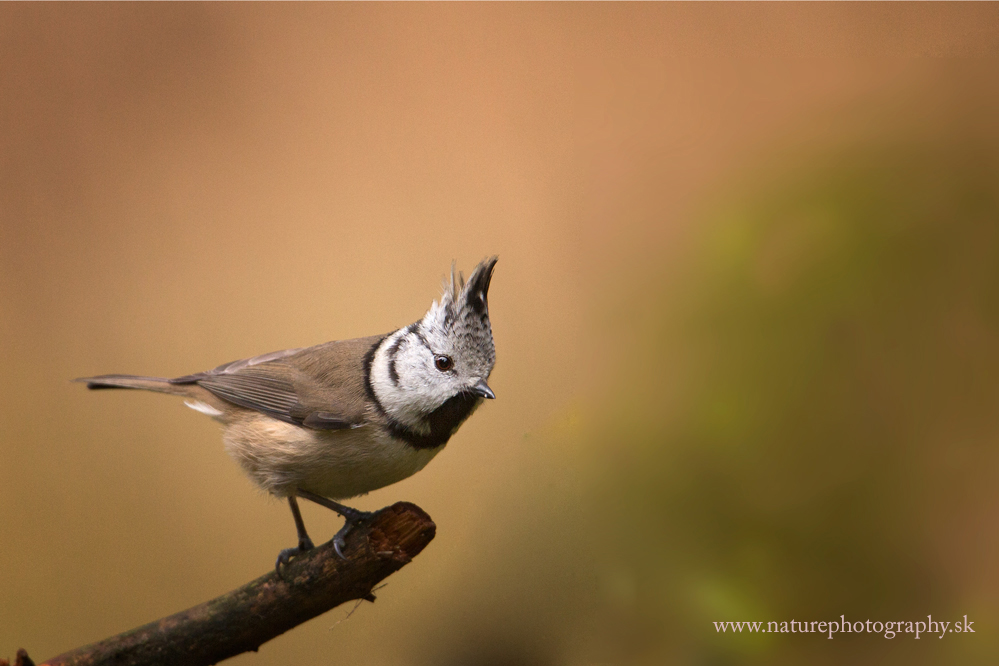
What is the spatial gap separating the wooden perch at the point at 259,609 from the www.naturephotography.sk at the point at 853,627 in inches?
37.5

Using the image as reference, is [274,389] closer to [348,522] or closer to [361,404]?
[361,404]

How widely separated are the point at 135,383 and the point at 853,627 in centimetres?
188

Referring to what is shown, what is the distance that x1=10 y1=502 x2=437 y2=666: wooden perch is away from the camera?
1.35 metres

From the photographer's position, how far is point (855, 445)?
186 centimetres

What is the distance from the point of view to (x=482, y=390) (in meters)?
1.35

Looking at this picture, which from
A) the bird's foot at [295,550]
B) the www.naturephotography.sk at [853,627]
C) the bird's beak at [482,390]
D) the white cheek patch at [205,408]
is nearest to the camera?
the bird's beak at [482,390]

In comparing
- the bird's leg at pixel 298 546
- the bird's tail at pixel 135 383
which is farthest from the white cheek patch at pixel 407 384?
the bird's tail at pixel 135 383

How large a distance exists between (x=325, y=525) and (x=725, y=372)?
1.18 m

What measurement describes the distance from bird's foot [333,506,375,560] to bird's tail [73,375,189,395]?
0.49 m

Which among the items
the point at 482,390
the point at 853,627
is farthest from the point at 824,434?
the point at 482,390

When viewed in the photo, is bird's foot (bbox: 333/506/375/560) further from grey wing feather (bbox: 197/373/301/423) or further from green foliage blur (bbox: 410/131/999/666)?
green foliage blur (bbox: 410/131/999/666)

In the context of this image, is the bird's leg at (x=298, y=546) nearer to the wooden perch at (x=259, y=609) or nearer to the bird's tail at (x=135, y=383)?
the wooden perch at (x=259, y=609)

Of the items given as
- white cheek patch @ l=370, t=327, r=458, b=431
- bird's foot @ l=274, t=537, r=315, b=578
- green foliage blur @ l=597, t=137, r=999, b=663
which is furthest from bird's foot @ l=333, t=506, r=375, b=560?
green foliage blur @ l=597, t=137, r=999, b=663

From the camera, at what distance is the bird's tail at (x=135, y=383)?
1.53 m
